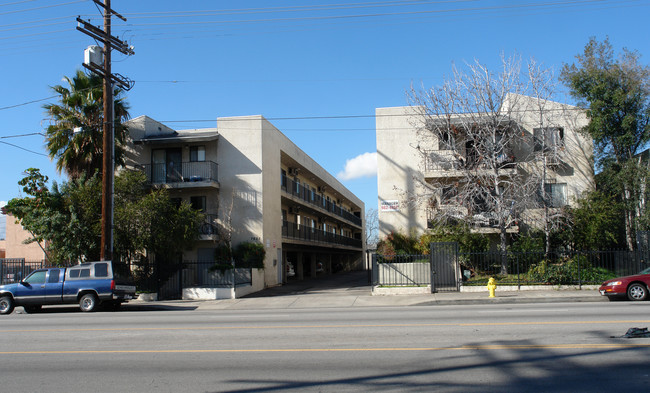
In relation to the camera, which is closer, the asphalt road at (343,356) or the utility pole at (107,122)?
the asphalt road at (343,356)

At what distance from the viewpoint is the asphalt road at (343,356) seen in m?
6.59

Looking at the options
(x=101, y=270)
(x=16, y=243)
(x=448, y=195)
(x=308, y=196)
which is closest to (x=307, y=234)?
(x=308, y=196)

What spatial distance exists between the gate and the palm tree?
666 inches

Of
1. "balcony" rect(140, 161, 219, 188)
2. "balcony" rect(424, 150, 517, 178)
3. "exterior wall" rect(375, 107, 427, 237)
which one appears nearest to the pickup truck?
"balcony" rect(140, 161, 219, 188)

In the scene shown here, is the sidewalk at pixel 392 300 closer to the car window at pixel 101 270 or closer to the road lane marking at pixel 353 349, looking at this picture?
the car window at pixel 101 270

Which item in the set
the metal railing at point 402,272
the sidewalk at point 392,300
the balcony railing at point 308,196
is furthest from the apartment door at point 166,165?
the metal railing at point 402,272

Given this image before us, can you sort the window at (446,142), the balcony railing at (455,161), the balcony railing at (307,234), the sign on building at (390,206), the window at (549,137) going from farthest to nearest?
the balcony railing at (307,234), the sign on building at (390,206), the window at (549,137), the window at (446,142), the balcony railing at (455,161)

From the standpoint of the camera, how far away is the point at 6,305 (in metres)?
19.3

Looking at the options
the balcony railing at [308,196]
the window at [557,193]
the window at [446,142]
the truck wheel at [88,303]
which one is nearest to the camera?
the truck wheel at [88,303]

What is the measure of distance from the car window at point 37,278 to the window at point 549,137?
23207 mm

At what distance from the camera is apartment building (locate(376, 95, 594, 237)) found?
25.9 metres

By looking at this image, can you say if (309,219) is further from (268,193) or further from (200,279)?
(200,279)

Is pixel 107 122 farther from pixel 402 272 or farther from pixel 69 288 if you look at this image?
pixel 402 272

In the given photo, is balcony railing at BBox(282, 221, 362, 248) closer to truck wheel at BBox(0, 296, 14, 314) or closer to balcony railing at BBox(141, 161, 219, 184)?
balcony railing at BBox(141, 161, 219, 184)
